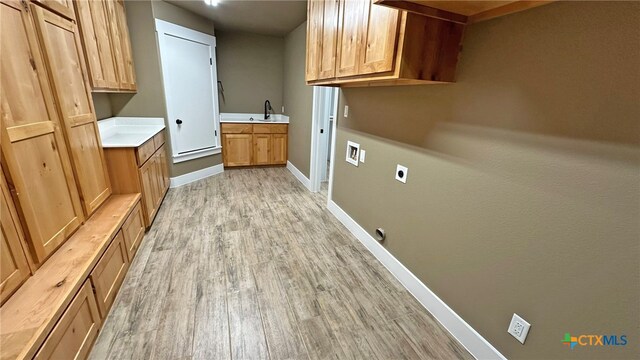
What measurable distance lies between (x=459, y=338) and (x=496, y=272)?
0.54 m

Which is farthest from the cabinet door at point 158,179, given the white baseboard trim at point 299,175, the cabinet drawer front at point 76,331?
the white baseboard trim at point 299,175

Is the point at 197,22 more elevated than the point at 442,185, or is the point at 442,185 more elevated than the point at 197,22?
the point at 197,22

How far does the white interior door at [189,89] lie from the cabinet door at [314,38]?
7.00 feet

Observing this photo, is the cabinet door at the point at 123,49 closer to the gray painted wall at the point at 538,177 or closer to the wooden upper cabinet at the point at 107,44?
the wooden upper cabinet at the point at 107,44


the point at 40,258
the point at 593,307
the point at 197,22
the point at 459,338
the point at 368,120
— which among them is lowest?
the point at 459,338

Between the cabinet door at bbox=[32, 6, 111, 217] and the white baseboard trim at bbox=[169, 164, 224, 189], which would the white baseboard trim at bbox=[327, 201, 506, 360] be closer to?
the cabinet door at bbox=[32, 6, 111, 217]

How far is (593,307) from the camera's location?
100 cm

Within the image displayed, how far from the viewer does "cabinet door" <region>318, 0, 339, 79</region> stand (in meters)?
1.97

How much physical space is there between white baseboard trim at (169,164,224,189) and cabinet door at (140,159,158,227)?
886 millimetres

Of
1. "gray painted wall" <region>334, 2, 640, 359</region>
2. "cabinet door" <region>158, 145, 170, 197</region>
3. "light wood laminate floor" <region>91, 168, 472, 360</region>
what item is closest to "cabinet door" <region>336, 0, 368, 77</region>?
"gray painted wall" <region>334, 2, 640, 359</region>

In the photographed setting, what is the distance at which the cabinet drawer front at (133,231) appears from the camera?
2009 millimetres

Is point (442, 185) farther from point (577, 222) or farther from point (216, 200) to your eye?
point (216, 200)

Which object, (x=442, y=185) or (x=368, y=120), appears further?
(x=368, y=120)

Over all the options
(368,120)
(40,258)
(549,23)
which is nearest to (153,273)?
(40,258)
